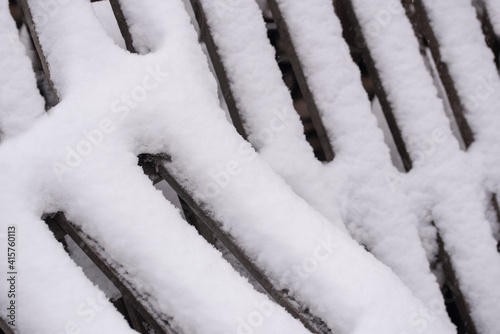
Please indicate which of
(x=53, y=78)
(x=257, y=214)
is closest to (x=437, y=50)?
(x=257, y=214)

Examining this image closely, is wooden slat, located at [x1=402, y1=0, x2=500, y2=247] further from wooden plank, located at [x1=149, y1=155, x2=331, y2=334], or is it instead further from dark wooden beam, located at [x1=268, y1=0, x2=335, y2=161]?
wooden plank, located at [x1=149, y1=155, x2=331, y2=334]

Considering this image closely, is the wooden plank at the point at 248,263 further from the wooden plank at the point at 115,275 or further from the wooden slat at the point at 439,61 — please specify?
the wooden slat at the point at 439,61

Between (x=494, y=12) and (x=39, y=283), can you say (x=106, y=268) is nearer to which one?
(x=39, y=283)

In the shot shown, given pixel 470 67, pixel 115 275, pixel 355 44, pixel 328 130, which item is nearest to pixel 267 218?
pixel 115 275

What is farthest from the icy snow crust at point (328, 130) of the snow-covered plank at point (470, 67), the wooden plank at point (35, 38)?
the wooden plank at point (35, 38)

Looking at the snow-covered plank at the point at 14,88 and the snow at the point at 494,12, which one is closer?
the snow-covered plank at the point at 14,88

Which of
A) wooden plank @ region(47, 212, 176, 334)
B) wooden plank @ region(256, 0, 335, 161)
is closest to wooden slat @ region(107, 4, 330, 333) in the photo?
wooden plank @ region(47, 212, 176, 334)
